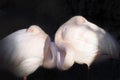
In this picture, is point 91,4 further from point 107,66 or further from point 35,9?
A: point 107,66

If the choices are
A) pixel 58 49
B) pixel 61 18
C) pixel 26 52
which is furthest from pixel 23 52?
pixel 61 18

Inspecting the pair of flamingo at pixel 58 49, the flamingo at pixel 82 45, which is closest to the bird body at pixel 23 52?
the pair of flamingo at pixel 58 49

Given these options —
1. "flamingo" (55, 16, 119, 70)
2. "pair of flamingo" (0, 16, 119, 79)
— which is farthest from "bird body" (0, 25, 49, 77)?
"flamingo" (55, 16, 119, 70)

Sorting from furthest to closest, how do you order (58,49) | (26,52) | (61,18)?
(61,18) → (58,49) → (26,52)

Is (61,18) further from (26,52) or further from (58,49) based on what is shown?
(26,52)

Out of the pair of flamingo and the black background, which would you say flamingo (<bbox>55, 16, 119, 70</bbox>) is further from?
the black background

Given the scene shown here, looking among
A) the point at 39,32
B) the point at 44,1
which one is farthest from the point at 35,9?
the point at 39,32
